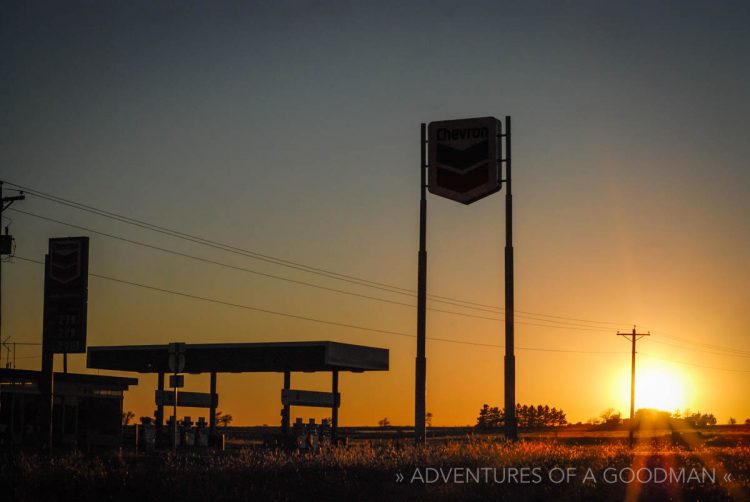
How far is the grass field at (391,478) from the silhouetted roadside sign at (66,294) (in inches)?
361

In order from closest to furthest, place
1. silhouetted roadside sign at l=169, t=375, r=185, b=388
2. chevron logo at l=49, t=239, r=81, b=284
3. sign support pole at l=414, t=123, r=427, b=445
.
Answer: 1. sign support pole at l=414, t=123, r=427, b=445
2. silhouetted roadside sign at l=169, t=375, r=185, b=388
3. chevron logo at l=49, t=239, r=81, b=284

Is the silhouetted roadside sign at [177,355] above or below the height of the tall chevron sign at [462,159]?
below

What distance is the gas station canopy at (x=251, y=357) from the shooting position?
2072 inches

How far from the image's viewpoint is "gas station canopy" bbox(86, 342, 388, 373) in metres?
52.6

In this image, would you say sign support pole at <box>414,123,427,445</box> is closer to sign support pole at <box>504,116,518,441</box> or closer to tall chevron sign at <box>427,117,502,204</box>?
tall chevron sign at <box>427,117,502,204</box>

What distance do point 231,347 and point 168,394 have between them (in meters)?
8.99

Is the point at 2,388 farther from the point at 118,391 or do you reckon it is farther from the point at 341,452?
the point at 341,452

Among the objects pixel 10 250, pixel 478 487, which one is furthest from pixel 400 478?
pixel 10 250

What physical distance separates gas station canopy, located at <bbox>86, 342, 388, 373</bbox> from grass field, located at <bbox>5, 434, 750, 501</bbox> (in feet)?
85.2

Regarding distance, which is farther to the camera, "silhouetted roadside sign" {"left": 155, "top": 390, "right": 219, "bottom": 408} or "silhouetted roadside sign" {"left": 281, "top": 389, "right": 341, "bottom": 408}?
"silhouetted roadside sign" {"left": 155, "top": 390, "right": 219, "bottom": 408}

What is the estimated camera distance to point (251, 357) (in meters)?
55.1

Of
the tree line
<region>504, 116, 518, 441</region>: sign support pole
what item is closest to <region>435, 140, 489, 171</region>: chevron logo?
<region>504, 116, 518, 441</region>: sign support pole

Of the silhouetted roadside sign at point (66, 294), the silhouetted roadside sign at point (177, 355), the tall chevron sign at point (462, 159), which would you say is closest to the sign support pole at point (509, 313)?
the tall chevron sign at point (462, 159)

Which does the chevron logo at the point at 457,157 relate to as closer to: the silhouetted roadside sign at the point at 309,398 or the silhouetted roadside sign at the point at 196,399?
the silhouetted roadside sign at the point at 309,398
